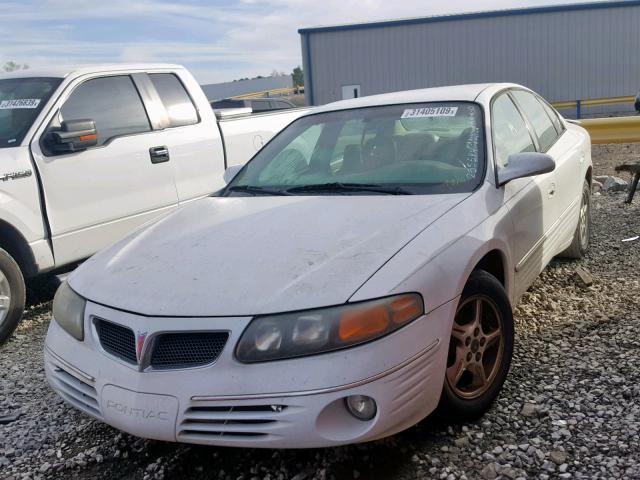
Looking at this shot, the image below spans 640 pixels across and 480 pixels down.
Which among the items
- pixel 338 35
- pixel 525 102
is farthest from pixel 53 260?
pixel 338 35

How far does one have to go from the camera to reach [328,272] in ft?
8.38

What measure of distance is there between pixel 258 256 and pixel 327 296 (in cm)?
47

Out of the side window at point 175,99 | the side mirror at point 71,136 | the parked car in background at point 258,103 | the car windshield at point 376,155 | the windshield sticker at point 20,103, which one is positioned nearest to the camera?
the car windshield at point 376,155

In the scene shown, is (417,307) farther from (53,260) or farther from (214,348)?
(53,260)

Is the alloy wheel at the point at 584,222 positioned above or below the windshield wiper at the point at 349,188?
below

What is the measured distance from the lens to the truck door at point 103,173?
4.78m

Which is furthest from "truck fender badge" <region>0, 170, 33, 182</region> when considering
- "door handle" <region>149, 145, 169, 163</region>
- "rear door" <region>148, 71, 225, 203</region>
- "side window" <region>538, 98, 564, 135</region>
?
"side window" <region>538, 98, 564, 135</region>

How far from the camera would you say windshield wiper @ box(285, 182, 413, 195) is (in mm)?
3396

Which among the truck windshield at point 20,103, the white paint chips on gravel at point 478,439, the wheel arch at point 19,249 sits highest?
the truck windshield at point 20,103

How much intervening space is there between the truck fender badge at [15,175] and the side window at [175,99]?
148 centimetres

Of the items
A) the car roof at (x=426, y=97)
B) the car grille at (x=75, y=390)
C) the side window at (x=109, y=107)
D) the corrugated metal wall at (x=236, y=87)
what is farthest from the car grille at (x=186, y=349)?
the corrugated metal wall at (x=236, y=87)

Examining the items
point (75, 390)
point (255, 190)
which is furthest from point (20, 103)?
point (75, 390)

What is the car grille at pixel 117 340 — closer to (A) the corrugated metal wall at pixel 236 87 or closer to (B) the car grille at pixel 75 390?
(B) the car grille at pixel 75 390

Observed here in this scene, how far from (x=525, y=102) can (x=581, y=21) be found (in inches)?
974
